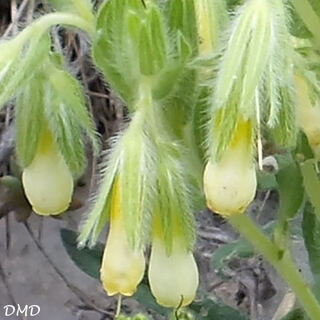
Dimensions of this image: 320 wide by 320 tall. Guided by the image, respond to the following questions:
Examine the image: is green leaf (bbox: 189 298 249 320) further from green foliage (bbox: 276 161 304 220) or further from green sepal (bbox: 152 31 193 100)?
green sepal (bbox: 152 31 193 100)

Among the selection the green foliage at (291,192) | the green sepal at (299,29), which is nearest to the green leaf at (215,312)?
the green foliage at (291,192)

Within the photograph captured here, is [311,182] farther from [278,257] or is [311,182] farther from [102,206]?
[102,206]

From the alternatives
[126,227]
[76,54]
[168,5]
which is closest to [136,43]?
[168,5]

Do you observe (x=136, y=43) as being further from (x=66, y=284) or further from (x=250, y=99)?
(x=66, y=284)

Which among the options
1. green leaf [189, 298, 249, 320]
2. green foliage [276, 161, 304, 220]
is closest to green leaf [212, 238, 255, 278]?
green leaf [189, 298, 249, 320]

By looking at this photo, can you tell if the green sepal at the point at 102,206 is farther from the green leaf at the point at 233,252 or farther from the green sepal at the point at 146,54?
the green leaf at the point at 233,252
